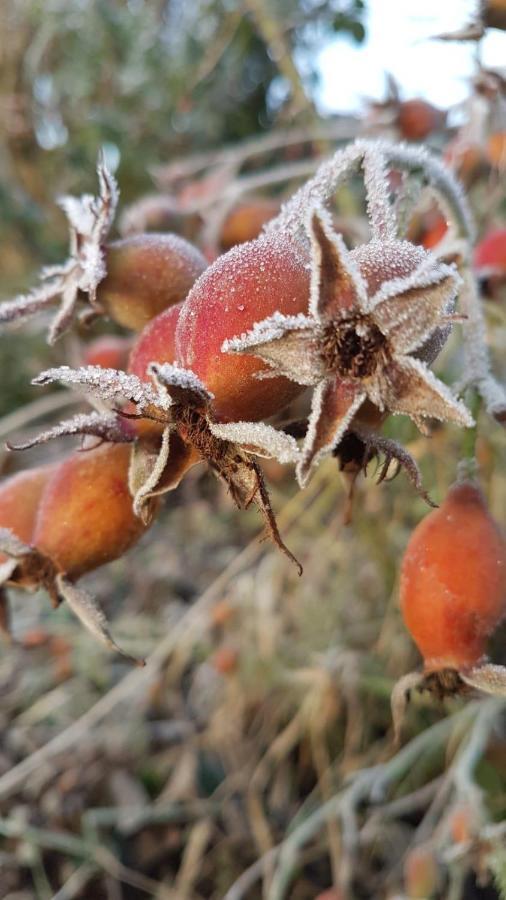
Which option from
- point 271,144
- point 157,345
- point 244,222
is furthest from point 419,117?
point 157,345

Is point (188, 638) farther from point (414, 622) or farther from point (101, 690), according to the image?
point (414, 622)

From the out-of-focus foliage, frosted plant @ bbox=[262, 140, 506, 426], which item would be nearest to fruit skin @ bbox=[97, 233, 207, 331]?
frosted plant @ bbox=[262, 140, 506, 426]

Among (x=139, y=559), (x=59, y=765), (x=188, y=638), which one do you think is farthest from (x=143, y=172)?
(x=59, y=765)

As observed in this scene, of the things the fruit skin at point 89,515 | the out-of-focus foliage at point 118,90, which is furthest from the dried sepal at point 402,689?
the out-of-focus foliage at point 118,90

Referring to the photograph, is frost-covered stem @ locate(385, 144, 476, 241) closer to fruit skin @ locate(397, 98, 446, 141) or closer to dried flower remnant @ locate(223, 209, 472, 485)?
dried flower remnant @ locate(223, 209, 472, 485)

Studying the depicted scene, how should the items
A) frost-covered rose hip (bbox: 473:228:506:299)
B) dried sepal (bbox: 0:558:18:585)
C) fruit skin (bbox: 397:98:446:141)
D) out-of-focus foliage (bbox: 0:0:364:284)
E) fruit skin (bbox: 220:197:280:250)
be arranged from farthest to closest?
out-of-focus foliage (bbox: 0:0:364:284)
fruit skin (bbox: 397:98:446:141)
fruit skin (bbox: 220:197:280:250)
frost-covered rose hip (bbox: 473:228:506:299)
dried sepal (bbox: 0:558:18:585)

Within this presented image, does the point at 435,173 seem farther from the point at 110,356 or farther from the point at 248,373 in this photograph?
the point at 110,356
